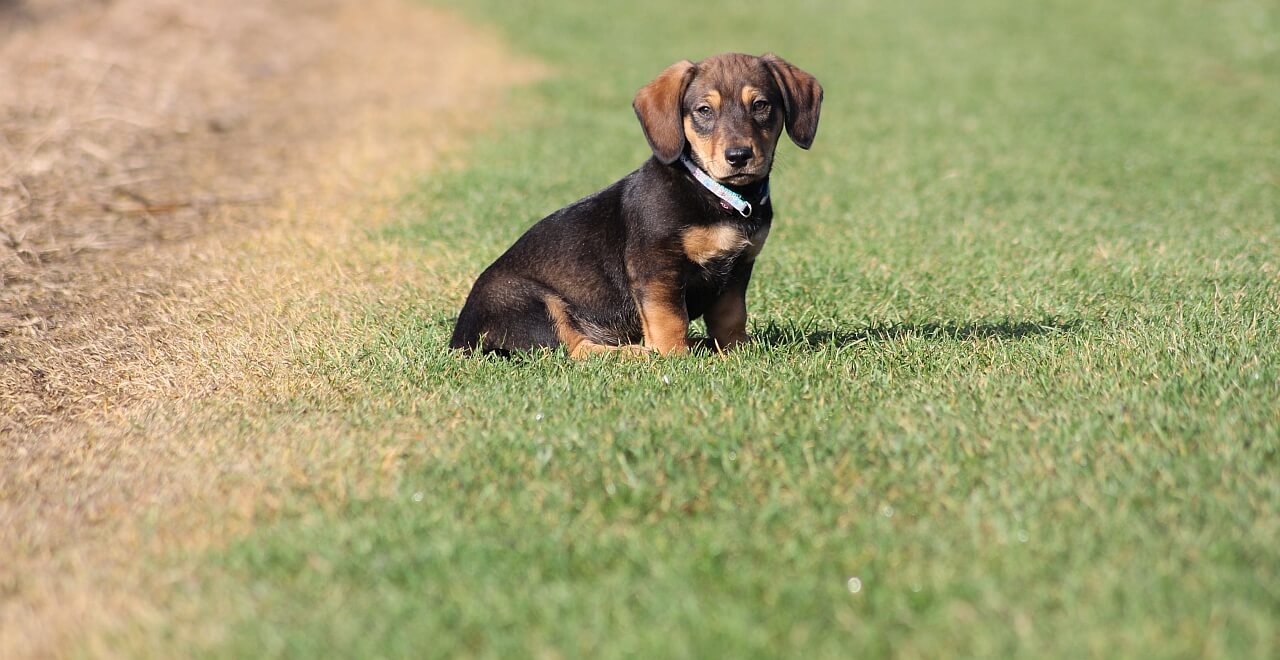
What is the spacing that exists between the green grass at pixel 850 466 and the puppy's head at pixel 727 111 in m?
0.85

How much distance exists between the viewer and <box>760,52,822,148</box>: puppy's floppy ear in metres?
5.30

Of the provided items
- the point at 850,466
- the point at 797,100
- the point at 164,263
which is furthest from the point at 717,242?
the point at 164,263

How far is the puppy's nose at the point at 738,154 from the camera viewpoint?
16.0 ft

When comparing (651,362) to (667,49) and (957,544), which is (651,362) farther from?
(667,49)

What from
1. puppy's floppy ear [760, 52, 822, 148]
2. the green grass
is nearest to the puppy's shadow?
the green grass

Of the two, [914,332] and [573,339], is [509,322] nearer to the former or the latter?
[573,339]

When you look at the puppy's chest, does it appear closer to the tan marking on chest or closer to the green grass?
the tan marking on chest

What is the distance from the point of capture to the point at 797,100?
5.32 m

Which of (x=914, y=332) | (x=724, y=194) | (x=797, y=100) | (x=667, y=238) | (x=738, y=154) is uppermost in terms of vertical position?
(x=797, y=100)

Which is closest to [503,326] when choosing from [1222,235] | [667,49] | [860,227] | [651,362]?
[651,362]

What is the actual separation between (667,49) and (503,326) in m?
13.8

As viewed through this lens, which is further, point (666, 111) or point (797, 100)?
point (797, 100)

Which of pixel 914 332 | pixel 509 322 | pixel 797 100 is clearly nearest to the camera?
pixel 797 100

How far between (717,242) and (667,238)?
205 mm
